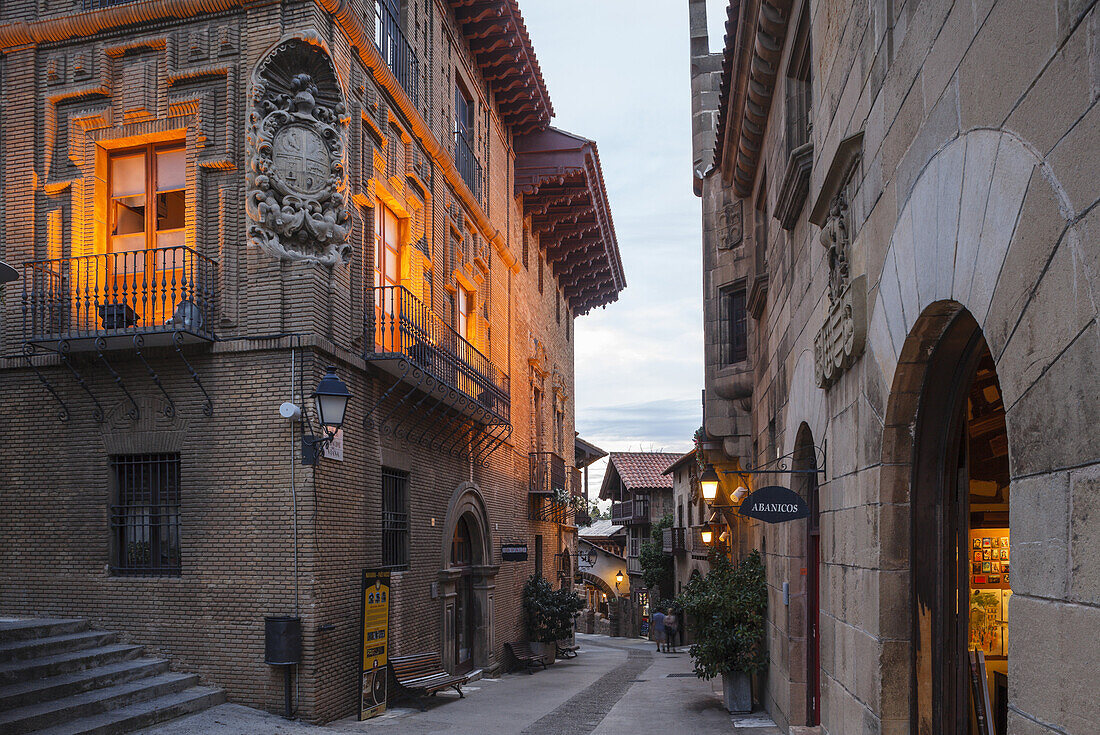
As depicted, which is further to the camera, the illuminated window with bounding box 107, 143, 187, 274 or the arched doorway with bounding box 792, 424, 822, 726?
the illuminated window with bounding box 107, 143, 187, 274

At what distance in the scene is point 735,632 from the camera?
539 inches

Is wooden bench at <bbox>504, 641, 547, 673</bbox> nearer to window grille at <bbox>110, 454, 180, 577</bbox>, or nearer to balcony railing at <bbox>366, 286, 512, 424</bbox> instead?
balcony railing at <bbox>366, 286, 512, 424</bbox>

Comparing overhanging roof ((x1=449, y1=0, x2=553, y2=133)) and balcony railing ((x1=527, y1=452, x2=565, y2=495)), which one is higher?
overhanging roof ((x1=449, y1=0, x2=553, y2=133))

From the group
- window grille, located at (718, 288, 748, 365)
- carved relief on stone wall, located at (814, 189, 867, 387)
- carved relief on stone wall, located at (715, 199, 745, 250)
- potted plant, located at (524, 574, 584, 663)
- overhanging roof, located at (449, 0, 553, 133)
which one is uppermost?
overhanging roof, located at (449, 0, 553, 133)

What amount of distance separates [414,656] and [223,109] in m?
9.02

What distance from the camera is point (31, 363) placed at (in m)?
13.6

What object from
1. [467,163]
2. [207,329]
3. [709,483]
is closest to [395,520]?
[207,329]

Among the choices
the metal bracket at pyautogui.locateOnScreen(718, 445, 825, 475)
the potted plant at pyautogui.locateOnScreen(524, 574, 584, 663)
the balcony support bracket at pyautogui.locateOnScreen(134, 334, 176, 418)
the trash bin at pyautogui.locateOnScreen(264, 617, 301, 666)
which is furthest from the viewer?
the potted plant at pyautogui.locateOnScreen(524, 574, 584, 663)

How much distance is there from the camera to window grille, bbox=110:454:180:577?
13.0 meters

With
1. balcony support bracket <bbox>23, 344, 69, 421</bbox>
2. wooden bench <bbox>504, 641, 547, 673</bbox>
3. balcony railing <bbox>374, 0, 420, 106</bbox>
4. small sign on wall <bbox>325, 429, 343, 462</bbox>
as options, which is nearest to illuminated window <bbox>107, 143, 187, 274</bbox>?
balcony support bracket <bbox>23, 344, 69, 421</bbox>

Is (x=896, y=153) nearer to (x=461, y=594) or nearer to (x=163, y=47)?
(x=163, y=47)

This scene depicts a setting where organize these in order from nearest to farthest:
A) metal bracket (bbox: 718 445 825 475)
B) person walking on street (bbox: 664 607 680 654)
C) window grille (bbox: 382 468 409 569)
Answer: metal bracket (bbox: 718 445 825 475) → window grille (bbox: 382 468 409 569) → person walking on street (bbox: 664 607 680 654)

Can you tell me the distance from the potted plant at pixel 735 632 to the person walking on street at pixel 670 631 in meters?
18.9

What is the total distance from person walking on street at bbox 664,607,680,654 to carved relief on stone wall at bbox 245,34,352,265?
22.9 meters
